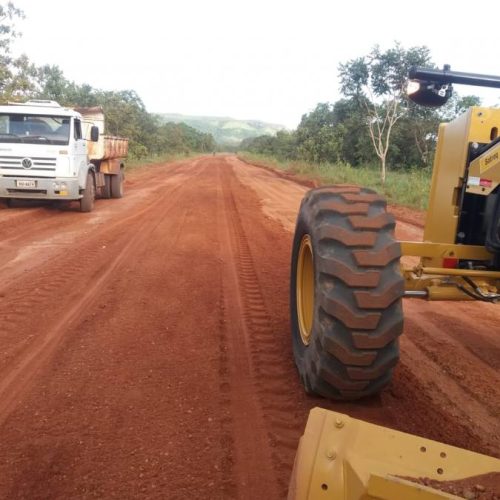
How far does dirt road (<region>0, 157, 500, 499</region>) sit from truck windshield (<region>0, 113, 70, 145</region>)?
5.09 metres

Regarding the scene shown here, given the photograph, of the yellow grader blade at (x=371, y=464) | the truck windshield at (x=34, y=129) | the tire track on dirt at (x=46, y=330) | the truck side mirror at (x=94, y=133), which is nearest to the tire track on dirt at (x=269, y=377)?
the yellow grader blade at (x=371, y=464)

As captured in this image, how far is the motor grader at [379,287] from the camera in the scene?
1652 mm

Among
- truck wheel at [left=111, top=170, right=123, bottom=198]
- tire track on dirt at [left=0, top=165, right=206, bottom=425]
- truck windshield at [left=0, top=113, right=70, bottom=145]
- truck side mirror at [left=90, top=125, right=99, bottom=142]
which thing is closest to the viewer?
tire track on dirt at [left=0, top=165, right=206, bottom=425]

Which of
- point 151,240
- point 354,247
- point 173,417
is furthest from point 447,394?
point 151,240

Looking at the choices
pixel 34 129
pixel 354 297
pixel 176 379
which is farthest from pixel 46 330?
pixel 34 129

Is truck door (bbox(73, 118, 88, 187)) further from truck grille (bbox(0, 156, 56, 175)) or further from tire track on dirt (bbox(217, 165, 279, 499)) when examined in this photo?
tire track on dirt (bbox(217, 165, 279, 499))

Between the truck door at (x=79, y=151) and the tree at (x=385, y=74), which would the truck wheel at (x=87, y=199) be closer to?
the truck door at (x=79, y=151)

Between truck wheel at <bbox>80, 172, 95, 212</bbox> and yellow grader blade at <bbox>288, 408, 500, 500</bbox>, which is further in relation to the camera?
truck wheel at <bbox>80, 172, 95, 212</bbox>

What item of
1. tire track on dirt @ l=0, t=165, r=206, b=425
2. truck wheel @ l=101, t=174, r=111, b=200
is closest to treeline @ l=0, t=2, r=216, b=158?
truck wheel @ l=101, t=174, r=111, b=200

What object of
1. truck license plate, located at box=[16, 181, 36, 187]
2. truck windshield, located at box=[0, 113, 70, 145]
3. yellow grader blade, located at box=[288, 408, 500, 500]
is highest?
truck windshield, located at box=[0, 113, 70, 145]

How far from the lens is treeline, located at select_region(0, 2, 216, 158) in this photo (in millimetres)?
23145

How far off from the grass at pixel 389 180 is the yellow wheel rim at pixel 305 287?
1072 centimetres

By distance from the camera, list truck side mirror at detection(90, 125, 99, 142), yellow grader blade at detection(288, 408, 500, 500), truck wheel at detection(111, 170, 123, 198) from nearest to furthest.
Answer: yellow grader blade at detection(288, 408, 500, 500)
truck side mirror at detection(90, 125, 99, 142)
truck wheel at detection(111, 170, 123, 198)

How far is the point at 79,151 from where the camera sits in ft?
40.5
